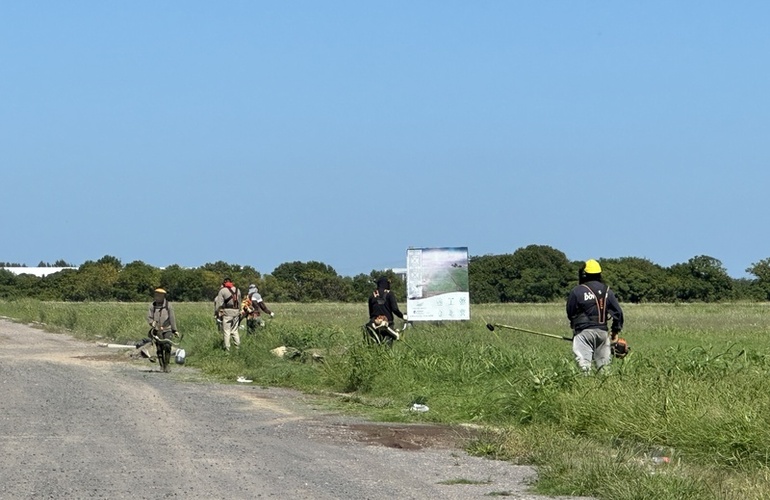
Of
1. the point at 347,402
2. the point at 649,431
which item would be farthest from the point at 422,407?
the point at 649,431

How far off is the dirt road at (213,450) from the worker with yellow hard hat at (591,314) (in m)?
2.42

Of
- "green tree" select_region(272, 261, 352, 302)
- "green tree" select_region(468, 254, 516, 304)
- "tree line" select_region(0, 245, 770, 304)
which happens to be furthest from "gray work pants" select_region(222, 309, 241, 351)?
"green tree" select_region(272, 261, 352, 302)

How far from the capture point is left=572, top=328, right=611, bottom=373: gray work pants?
15.9 m

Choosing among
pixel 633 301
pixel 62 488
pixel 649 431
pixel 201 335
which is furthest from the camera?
pixel 633 301

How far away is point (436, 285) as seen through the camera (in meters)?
39.7

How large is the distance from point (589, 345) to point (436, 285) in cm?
2377

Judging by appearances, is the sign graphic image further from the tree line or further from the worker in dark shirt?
the tree line

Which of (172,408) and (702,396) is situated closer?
(702,396)

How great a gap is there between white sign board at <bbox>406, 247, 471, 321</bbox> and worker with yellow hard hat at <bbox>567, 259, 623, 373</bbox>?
23.3m

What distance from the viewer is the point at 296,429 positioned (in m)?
14.6

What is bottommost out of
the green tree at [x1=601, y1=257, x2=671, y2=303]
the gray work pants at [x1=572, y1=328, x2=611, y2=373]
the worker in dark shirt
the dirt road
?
the dirt road

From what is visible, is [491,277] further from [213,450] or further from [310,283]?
[213,450]

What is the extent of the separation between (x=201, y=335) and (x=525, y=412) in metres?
17.5

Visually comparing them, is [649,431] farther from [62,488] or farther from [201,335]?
[201,335]
